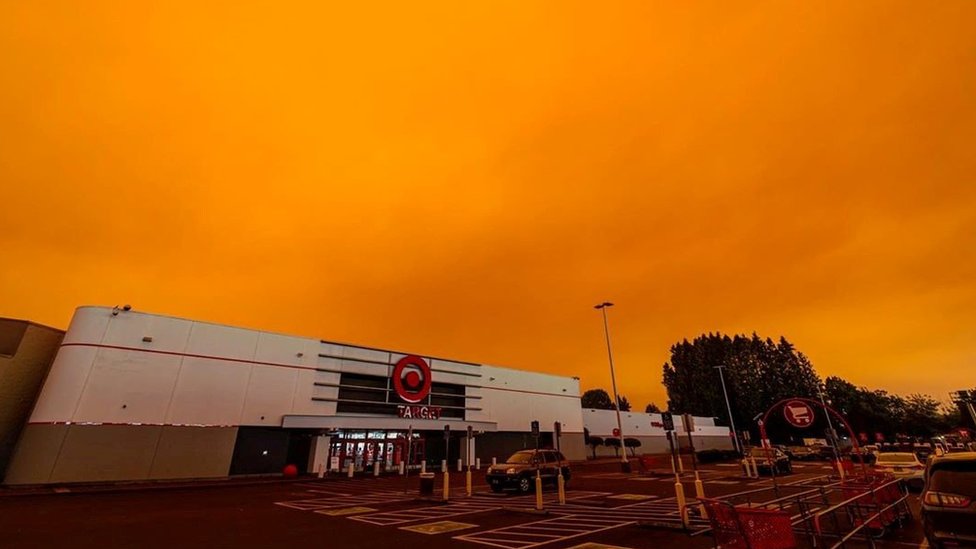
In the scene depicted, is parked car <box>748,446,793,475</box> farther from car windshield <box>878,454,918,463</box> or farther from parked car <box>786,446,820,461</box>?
parked car <box>786,446,820,461</box>

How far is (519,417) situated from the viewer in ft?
145

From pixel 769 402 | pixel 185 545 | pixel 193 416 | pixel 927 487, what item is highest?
pixel 769 402

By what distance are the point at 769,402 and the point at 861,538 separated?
2914 inches

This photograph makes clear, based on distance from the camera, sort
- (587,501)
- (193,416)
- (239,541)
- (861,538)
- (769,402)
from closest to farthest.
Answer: (861,538)
(239,541)
(587,501)
(193,416)
(769,402)

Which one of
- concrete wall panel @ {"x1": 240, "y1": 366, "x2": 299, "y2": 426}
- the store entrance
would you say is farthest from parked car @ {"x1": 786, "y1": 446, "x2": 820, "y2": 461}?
concrete wall panel @ {"x1": 240, "y1": 366, "x2": 299, "y2": 426}

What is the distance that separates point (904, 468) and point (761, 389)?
62.2 metres

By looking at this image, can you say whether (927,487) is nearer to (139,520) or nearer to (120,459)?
(139,520)

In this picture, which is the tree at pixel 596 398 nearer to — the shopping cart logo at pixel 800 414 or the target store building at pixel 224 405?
the target store building at pixel 224 405

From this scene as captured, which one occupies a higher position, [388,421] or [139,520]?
[388,421]

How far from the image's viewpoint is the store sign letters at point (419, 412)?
35.8 meters

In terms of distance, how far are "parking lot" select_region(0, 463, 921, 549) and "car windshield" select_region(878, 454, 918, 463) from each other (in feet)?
22.8

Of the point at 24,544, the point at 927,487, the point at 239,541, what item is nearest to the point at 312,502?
the point at 239,541

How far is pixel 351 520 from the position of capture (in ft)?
44.1

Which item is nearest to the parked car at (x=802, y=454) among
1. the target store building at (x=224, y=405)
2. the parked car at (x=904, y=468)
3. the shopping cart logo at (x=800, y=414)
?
the parked car at (x=904, y=468)
